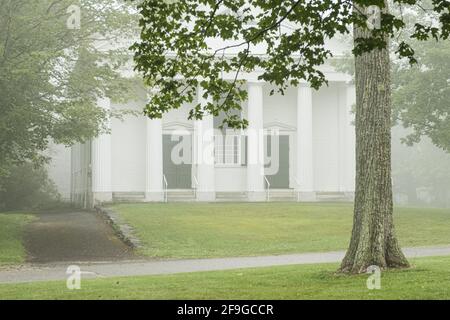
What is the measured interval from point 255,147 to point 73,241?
15337 mm

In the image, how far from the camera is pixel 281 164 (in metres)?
37.0

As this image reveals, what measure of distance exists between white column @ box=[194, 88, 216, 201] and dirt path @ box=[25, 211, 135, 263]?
752 cm

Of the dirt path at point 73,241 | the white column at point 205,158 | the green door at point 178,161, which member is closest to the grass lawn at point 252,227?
the dirt path at point 73,241

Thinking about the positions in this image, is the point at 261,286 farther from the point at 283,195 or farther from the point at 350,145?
the point at 350,145

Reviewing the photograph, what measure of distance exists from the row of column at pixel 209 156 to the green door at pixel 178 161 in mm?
578

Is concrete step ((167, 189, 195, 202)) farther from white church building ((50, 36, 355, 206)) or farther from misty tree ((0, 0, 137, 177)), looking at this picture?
misty tree ((0, 0, 137, 177))

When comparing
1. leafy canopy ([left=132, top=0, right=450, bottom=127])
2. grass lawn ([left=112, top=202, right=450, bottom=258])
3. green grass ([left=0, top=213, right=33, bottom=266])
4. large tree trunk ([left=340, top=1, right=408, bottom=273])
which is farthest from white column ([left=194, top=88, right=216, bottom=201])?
leafy canopy ([left=132, top=0, right=450, bottom=127])

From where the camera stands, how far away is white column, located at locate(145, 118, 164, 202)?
3394cm

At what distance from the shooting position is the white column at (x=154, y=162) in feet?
111

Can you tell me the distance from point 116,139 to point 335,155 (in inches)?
461

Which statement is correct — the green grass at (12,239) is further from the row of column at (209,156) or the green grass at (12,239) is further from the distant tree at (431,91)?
the distant tree at (431,91)

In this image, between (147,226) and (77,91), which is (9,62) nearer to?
(77,91)

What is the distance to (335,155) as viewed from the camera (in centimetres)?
3772
